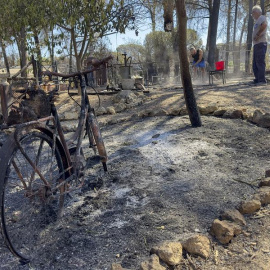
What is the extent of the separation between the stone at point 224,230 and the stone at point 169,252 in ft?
1.09

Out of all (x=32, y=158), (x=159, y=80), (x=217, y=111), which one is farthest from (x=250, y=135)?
(x=159, y=80)

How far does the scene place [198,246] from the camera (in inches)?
86.8

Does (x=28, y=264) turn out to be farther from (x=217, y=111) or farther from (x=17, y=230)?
(x=217, y=111)

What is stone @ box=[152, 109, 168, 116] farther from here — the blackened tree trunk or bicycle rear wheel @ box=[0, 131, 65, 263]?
bicycle rear wheel @ box=[0, 131, 65, 263]

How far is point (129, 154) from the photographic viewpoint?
4133 millimetres

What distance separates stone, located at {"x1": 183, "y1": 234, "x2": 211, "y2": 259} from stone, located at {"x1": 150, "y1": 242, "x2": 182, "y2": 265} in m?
0.06

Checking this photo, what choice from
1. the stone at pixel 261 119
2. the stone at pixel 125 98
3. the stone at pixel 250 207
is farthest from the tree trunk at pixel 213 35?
the stone at pixel 250 207

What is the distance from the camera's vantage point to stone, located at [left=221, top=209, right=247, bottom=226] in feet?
8.29

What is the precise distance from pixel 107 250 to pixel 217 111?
3.91 metres

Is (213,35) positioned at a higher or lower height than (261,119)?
higher

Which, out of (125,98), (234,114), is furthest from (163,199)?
(125,98)

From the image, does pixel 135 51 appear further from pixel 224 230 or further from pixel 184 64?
pixel 224 230

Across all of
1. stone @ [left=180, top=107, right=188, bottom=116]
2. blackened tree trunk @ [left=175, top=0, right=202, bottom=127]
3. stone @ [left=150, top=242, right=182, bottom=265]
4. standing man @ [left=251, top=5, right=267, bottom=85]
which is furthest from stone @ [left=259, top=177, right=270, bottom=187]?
standing man @ [left=251, top=5, right=267, bottom=85]

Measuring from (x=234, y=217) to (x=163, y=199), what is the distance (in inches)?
26.2
